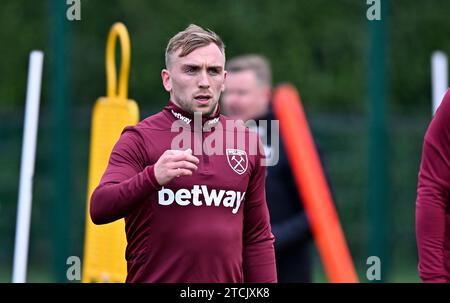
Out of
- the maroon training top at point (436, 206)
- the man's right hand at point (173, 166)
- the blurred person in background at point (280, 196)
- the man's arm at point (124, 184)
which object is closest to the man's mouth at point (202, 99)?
the man's arm at point (124, 184)

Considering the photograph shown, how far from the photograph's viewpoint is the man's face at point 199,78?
3945 mm

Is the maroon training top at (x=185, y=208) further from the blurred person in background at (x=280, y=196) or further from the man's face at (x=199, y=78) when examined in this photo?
the blurred person in background at (x=280, y=196)

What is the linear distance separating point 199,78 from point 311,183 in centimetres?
385

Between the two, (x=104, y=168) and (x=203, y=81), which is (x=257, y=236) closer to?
(x=203, y=81)

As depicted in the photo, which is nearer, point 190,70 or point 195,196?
point 195,196

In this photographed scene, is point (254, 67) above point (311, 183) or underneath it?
above

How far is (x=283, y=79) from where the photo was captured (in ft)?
50.7

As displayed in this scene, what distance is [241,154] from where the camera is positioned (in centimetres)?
401

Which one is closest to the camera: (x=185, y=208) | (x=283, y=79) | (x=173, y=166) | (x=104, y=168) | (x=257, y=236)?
(x=173, y=166)

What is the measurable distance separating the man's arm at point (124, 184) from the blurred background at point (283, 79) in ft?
32.6

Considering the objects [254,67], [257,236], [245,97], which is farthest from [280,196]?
[257,236]

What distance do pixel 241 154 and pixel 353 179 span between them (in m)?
10.6

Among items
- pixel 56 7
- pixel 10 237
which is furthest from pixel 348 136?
pixel 56 7
